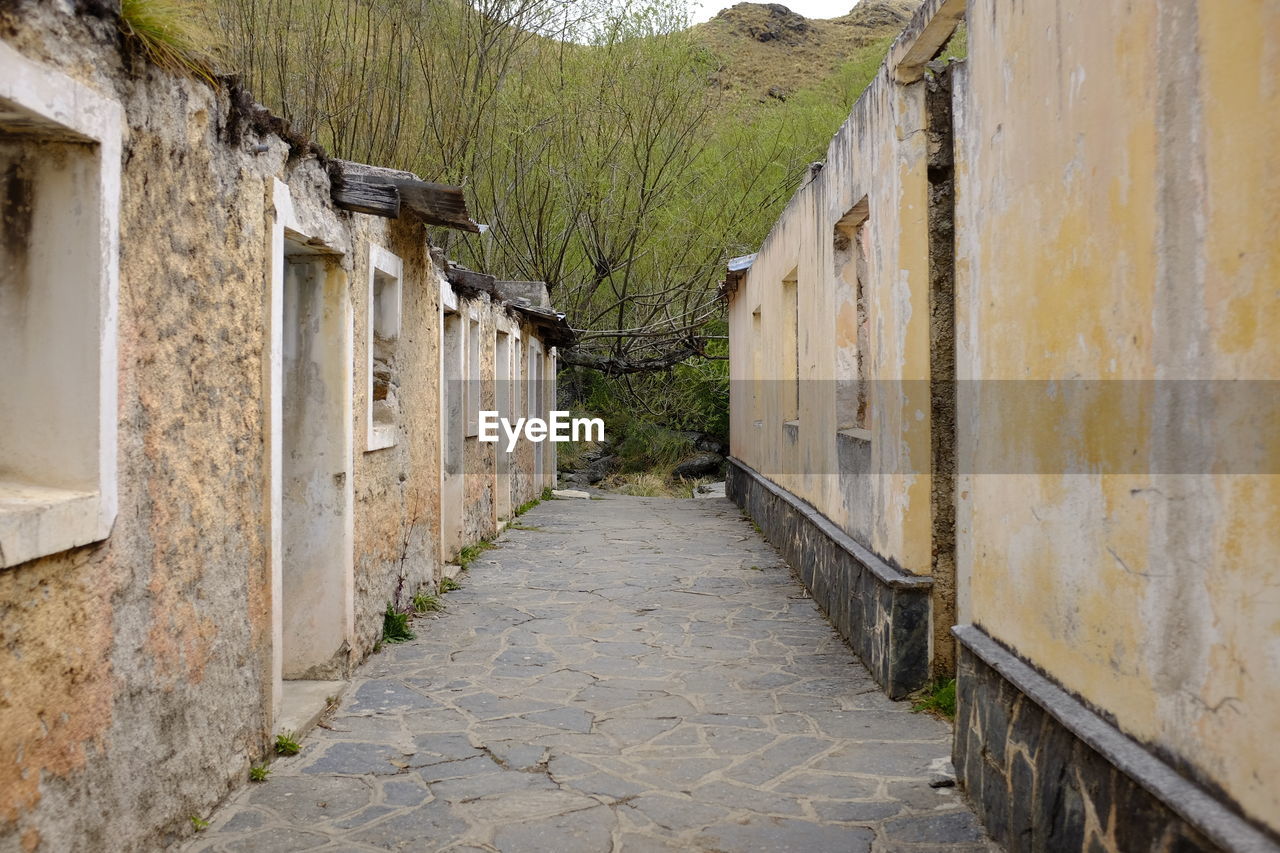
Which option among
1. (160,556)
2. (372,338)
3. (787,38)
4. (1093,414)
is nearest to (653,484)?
(372,338)

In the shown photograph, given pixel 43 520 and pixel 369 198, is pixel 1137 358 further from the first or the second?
pixel 369 198

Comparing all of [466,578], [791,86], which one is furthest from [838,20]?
[466,578]

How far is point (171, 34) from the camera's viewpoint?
11.0 ft

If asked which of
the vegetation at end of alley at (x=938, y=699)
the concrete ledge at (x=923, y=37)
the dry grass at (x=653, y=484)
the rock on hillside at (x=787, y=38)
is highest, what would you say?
the rock on hillside at (x=787, y=38)

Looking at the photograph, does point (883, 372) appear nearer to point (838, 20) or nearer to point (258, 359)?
point (258, 359)

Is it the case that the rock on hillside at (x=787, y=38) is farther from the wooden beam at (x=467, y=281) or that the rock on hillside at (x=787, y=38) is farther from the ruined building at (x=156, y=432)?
the ruined building at (x=156, y=432)

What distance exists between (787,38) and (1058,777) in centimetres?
5730

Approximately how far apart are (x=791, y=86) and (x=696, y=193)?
3534 centimetres

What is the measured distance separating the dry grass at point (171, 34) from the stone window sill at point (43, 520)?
1406mm

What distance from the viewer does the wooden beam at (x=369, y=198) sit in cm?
557

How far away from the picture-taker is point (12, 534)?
8.41 ft

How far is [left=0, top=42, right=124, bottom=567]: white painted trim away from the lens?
2.59 metres

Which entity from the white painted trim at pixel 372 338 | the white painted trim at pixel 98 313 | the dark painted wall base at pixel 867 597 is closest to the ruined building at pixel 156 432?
the white painted trim at pixel 98 313

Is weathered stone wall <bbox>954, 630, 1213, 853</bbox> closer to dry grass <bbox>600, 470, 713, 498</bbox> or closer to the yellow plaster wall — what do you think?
the yellow plaster wall
